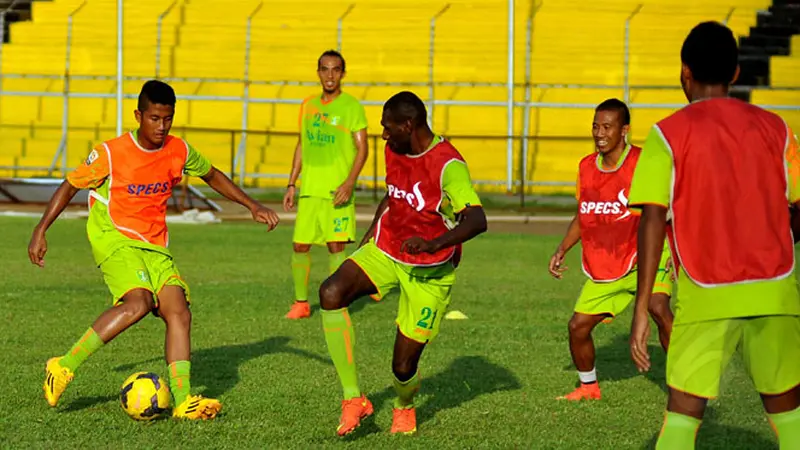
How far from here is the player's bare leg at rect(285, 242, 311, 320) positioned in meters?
12.0

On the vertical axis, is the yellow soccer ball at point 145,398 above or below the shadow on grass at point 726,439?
above

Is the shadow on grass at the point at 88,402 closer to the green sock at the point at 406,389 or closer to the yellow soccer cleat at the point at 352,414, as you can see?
the yellow soccer cleat at the point at 352,414

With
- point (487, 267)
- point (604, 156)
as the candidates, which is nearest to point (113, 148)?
point (604, 156)

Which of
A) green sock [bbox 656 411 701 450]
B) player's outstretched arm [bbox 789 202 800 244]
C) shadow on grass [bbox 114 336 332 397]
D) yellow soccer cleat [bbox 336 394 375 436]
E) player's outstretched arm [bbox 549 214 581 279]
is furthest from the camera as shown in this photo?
shadow on grass [bbox 114 336 332 397]

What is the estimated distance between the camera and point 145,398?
736cm

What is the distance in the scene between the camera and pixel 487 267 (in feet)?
54.6

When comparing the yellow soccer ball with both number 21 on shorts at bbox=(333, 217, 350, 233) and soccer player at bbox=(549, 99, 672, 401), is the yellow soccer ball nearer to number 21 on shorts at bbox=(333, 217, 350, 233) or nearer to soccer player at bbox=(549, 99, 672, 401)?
soccer player at bbox=(549, 99, 672, 401)

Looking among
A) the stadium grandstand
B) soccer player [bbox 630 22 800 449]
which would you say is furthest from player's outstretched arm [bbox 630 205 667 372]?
the stadium grandstand

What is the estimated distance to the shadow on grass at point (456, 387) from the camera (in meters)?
7.93

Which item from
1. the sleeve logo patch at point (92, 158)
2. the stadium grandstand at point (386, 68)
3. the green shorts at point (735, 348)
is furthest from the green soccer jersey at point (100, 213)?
the stadium grandstand at point (386, 68)

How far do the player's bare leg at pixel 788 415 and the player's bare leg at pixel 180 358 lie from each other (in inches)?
140

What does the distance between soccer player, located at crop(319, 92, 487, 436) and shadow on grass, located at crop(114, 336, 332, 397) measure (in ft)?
4.64

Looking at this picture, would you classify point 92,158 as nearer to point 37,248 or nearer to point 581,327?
point 37,248

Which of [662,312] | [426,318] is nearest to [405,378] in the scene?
[426,318]
